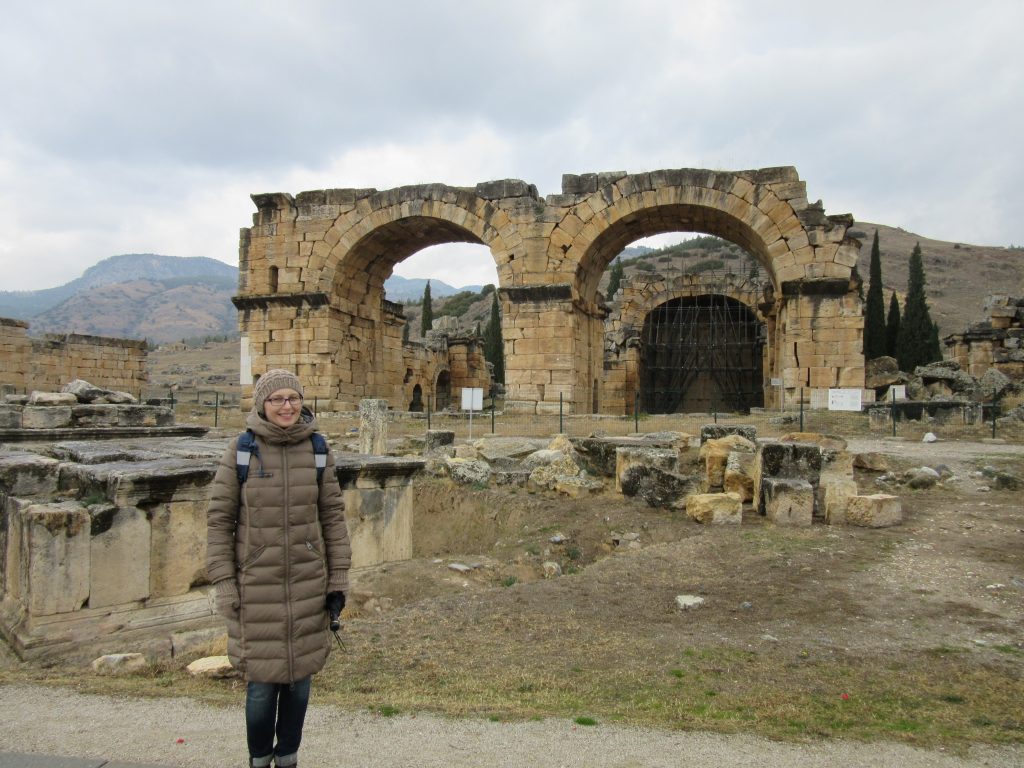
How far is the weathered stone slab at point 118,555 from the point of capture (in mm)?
4090

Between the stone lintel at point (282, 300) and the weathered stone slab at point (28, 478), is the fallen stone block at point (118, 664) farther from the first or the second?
the stone lintel at point (282, 300)

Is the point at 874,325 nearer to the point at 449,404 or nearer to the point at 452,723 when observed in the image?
the point at 449,404

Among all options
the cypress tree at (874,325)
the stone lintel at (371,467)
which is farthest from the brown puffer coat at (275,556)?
the cypress tree at (874,325)

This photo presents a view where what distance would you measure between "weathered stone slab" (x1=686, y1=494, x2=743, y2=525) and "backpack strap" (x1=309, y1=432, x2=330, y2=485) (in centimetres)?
543

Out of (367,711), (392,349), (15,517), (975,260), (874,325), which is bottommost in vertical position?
(367,711)

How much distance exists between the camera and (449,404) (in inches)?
1098

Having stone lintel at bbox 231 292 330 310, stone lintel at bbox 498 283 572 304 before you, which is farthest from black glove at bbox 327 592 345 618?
stone lintel at bbox 231 292 330 310

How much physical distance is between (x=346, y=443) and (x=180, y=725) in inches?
370

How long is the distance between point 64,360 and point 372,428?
17.4 metres

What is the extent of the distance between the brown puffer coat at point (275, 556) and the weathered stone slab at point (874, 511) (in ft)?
19.1

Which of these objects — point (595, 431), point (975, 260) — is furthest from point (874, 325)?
point (975, 260)

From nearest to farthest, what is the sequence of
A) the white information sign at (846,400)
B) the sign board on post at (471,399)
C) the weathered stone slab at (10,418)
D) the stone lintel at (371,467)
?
the stone lintel at (371,467)
the weathered stone slab at (10,418)
the white information sign at (846,400)
the sign board on post at (471,399)

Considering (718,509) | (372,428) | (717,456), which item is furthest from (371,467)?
(372,428)

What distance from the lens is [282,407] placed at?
2.78m
